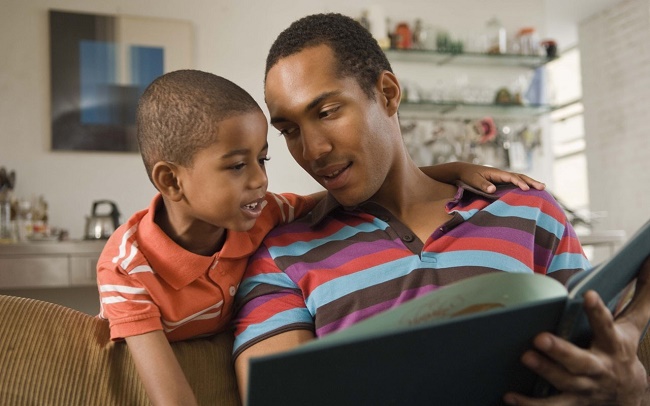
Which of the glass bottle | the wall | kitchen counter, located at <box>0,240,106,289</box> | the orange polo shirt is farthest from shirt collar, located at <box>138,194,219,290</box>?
the glass bottle

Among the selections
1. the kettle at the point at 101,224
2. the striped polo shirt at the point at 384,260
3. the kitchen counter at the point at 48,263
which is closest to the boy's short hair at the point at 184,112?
the striped polo shirt at the point at 384,260

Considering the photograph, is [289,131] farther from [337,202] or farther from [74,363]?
[74,363]

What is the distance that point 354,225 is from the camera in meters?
1.30

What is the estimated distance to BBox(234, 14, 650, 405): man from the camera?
1.15 metres

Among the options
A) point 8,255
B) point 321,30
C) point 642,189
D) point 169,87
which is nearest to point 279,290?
point 169,87

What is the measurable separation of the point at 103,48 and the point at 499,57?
2555 millimetres

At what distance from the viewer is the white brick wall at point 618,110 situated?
5270mm

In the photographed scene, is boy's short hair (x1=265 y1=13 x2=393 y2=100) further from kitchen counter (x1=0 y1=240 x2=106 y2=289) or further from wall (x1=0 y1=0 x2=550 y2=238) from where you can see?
wall (x1=0 y1=0 x2=550 y2=238)

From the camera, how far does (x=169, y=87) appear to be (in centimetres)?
120

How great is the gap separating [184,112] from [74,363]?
46 centimetres

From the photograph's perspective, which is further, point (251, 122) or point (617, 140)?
point (617, 140)

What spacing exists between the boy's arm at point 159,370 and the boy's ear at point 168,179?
0.26 meters

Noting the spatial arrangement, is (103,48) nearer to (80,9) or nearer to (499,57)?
(80,9)

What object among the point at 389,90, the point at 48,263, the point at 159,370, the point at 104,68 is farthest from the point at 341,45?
the point at 104,68
